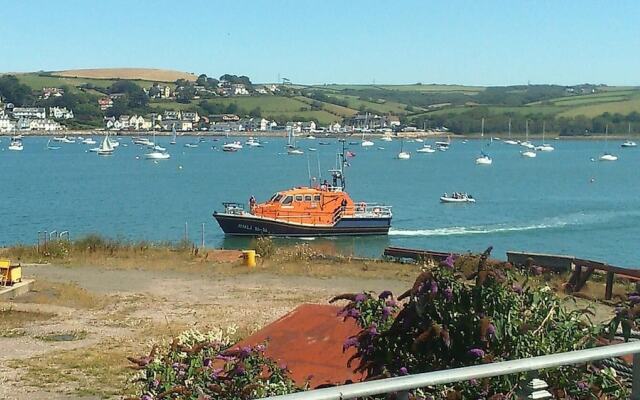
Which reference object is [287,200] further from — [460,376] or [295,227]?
[460,376]

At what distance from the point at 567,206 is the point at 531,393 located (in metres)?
61.2

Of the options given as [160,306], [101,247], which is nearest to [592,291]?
[160,306]

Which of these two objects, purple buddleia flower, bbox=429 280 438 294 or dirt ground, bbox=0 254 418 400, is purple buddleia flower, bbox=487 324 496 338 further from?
dirt ground, bbox=0 254 418 400

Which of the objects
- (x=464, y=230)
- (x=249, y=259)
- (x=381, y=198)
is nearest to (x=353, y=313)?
(x=249, y=259)

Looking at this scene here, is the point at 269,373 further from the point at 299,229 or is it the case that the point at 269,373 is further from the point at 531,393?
the point at 299,229

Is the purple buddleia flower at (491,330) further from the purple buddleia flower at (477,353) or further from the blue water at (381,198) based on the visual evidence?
the blue water at (381,198)

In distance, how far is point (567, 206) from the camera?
62562mm

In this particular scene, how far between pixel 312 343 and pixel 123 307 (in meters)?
10.8

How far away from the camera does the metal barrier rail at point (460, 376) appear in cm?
277

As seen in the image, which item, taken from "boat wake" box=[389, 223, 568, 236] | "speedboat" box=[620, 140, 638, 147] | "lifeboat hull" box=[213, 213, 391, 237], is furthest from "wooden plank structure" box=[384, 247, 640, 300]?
"speedboat" box=[620, 140, 638, 147]

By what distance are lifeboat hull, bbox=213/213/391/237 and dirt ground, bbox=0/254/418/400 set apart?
1682 cm

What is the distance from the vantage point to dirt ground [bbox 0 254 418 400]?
37.9 ft

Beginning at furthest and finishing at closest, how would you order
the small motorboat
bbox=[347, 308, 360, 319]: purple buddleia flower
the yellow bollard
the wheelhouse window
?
the small motorboat < the wheelhouse window < the yellow bollard < bbox=[347, 308, 360, 319]: purple buddleia flower

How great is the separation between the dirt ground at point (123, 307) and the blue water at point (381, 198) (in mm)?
11155
